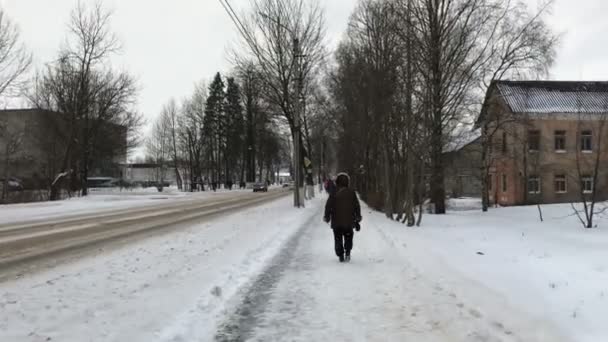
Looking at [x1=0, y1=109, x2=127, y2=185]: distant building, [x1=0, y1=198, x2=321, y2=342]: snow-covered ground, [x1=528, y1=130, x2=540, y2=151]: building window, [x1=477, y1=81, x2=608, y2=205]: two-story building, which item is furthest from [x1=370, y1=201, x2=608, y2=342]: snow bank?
[x1=0, y1=109, x2=127, y2=185]: distant building

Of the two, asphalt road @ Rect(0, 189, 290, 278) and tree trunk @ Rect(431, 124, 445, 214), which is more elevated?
tree trunk @ Rect(431, 124, 445, 214)

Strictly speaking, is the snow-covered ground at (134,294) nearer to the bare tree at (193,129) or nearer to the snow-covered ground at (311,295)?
the snow-covered ground at (311,295)

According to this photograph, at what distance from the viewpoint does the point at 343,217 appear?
1054cm

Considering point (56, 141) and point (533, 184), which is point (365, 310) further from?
point (56, 141)

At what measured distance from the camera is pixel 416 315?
6297 millimetres

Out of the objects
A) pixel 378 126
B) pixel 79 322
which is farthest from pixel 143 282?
pixel 378 126

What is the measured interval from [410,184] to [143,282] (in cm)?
1388

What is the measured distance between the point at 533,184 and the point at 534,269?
38.4 meters

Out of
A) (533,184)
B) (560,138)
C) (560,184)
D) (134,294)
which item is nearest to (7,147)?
(533,184)

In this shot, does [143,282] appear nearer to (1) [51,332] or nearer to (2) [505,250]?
(1) [51,332]

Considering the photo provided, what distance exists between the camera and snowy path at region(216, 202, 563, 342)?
18.2 ft

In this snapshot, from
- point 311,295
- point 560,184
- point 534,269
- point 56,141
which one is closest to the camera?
point 311,295

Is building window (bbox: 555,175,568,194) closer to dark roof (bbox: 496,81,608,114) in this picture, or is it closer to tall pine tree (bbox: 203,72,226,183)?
dark roof (bbox: 496,81,608,114)

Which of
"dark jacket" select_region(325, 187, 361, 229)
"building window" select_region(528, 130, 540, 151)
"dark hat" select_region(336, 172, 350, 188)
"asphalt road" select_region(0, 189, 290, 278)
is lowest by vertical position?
"asphalt road" select_region(0, 189, 290, 278)
